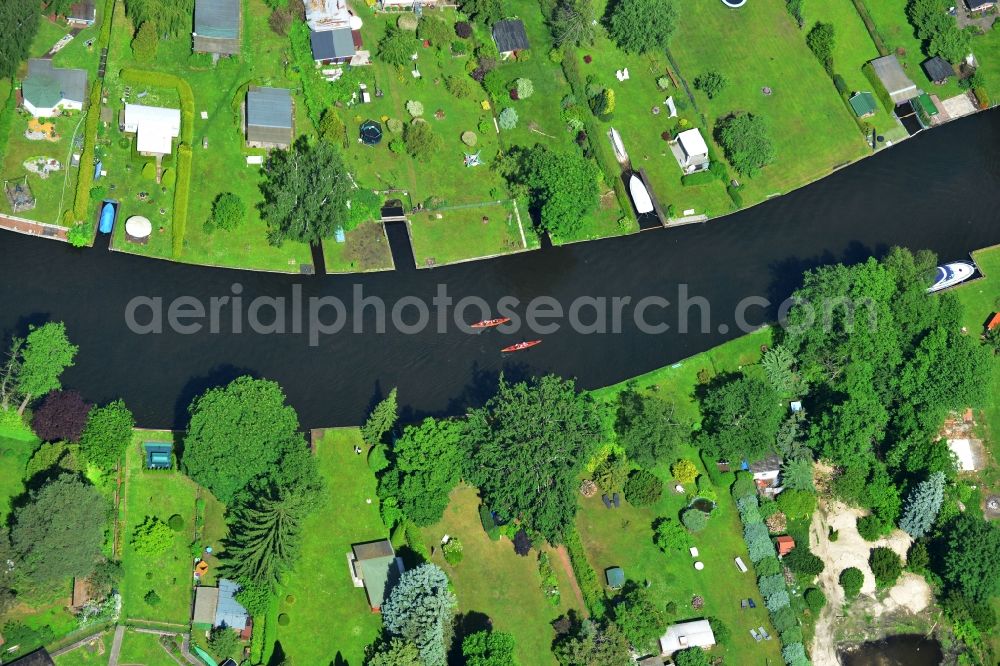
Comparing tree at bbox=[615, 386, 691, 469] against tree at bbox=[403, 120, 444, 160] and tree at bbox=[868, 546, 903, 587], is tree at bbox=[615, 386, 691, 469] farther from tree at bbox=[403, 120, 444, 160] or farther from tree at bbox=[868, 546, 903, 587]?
tree at bbox=[403, 120, 444, 160]

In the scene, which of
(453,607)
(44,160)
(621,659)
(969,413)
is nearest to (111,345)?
(44,160)

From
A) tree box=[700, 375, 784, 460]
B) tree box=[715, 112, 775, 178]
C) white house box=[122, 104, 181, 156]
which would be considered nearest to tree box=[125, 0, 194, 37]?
white house box=[122, 104, 181, 156]

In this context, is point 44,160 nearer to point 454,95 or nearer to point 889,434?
point 454,95

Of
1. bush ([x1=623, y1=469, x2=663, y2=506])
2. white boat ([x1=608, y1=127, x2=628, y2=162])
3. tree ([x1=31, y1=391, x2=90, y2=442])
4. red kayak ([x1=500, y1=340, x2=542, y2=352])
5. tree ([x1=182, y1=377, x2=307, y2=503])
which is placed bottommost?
bush ([x1=623, y1=469, x2=663, y2=506])

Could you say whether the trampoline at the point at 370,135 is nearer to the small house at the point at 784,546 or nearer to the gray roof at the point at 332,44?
the gray roof at the point at 332,44

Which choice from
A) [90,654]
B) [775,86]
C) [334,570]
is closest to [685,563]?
[334,570]

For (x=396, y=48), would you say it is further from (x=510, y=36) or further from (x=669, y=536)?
(x=669, y=536)
